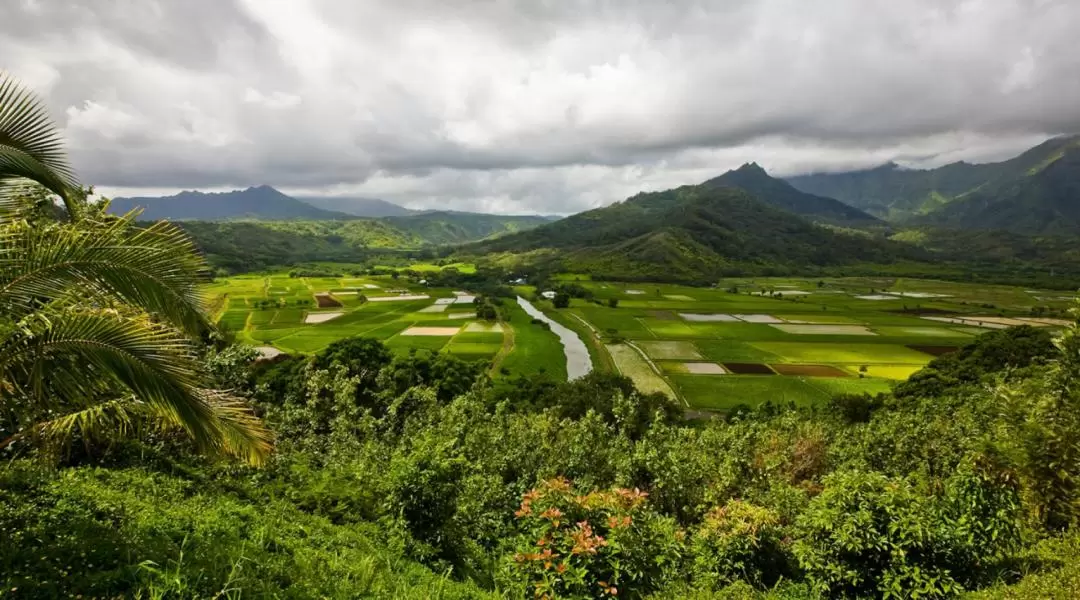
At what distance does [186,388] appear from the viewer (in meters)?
5.84

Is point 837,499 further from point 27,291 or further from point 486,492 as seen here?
point 27,291

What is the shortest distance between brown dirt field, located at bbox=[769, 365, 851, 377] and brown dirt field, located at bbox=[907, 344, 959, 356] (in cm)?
1872

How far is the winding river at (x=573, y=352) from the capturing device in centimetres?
5892

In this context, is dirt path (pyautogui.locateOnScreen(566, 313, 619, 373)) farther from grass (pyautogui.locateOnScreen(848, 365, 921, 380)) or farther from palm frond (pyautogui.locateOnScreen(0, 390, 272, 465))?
palm frond (pyautogui.locateOnScreen(0, 390, 272, 465))

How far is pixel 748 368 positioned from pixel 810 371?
6752 millimetres

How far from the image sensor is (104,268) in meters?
5.74

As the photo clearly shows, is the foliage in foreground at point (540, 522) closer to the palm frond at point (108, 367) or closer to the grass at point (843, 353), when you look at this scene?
the palm frond at point (108, 367)

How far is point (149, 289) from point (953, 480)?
659 inches

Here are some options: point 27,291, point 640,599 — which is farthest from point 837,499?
point 27,291

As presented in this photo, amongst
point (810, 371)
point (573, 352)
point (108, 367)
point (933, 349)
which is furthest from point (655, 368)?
point (108, 367)

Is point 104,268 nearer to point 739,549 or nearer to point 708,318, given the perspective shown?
point 739,549

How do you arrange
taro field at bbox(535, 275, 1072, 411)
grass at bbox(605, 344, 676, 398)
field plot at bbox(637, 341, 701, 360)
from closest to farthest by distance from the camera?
grass at bbox(605, 344, 676, 398) → taro field at bbox(535, 275, 1072, 411) → field plot at bbox(637, 341, 701, 360)

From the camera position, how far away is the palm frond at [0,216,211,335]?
5488 millimetres

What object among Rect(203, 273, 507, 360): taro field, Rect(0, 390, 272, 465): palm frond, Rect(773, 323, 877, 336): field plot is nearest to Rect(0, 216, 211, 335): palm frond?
Rect(0, 390, 272, 465): palm frond
